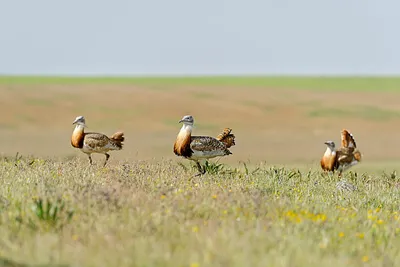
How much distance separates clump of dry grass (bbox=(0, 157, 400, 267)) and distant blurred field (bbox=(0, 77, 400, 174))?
18270mm

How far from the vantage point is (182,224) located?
7.78 metres

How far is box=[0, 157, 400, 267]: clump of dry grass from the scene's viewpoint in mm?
6352

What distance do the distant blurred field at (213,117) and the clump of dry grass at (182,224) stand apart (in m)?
18.3

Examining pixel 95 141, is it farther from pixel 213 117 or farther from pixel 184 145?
pixel 213 117

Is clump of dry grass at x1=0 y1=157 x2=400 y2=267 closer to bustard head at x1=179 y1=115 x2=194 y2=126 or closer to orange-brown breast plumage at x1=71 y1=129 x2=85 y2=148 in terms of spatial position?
bustard head at x1=179 y1=115 x2=194 y2=126

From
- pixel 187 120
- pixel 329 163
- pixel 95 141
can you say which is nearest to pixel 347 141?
pixel 329 163

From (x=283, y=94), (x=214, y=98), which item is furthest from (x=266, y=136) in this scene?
(x=283, y=94)

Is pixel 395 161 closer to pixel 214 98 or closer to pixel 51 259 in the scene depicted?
pixel 51 259

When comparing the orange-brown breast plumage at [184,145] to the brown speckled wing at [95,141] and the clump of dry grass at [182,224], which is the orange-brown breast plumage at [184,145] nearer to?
the clump of dry grass at [182,224]

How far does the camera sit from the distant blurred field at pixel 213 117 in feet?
120

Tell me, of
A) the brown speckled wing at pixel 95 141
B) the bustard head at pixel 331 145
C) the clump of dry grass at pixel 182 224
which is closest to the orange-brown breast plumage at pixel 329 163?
the bustard head at pixel 331 145

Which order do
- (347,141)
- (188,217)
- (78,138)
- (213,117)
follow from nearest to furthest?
(188,217) < (78,138) < (347,141) < (213,117)

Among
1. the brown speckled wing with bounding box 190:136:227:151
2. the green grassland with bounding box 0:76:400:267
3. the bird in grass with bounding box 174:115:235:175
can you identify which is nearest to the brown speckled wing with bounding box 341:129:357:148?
the green grassland with bounding box 0:76:400:267

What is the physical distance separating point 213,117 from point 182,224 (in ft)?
152
